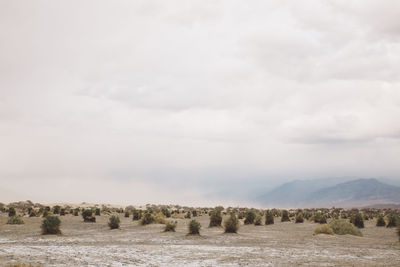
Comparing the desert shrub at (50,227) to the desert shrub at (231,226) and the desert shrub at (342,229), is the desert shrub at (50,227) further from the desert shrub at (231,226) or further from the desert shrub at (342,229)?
Answer: the desert shrub at (342,229)

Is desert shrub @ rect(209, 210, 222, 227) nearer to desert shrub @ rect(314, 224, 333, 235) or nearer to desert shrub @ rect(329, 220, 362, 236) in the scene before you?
desert shrub @ rect(314, 224, 333, 235)

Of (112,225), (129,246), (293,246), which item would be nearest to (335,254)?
(293,246)

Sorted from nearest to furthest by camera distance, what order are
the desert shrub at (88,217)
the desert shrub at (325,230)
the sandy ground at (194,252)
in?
1. the sandy ground at (194,252)
2. the desert shrub at (325,230)
3. the desert shrub at (88,217)

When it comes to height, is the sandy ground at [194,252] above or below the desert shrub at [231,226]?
below

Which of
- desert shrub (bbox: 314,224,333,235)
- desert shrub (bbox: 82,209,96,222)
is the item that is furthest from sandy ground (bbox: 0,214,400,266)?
desert shrub (bbox: 82,209,96,222)

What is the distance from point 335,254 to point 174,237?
1085cm

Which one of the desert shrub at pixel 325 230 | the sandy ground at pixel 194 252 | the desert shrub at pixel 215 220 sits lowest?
the sandy ground at pixel 194 252

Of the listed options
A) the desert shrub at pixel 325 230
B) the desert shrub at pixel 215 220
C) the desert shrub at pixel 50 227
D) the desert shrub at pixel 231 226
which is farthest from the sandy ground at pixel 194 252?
the desert shrub at pixel 215 220

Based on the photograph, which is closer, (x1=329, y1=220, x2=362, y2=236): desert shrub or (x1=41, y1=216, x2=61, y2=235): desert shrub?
(x1=41, y1=216, x2=61, y2=235): desert shrub

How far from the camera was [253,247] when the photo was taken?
20.3 meters

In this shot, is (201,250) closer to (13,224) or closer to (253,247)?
(253,247)

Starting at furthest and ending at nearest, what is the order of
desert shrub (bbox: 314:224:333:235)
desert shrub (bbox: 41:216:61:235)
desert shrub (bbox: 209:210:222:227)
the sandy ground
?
desert shrub (bbox: 209:210:222:227)
desert shrub (bbox: 314:224:333:235)
desert shrub (bbox: 41:216:61:235)
the sandy ground

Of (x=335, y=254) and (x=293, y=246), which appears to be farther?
(x=293, y=246)

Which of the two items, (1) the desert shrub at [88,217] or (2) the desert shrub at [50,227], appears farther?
(1) the desert shrub at [88,217]
